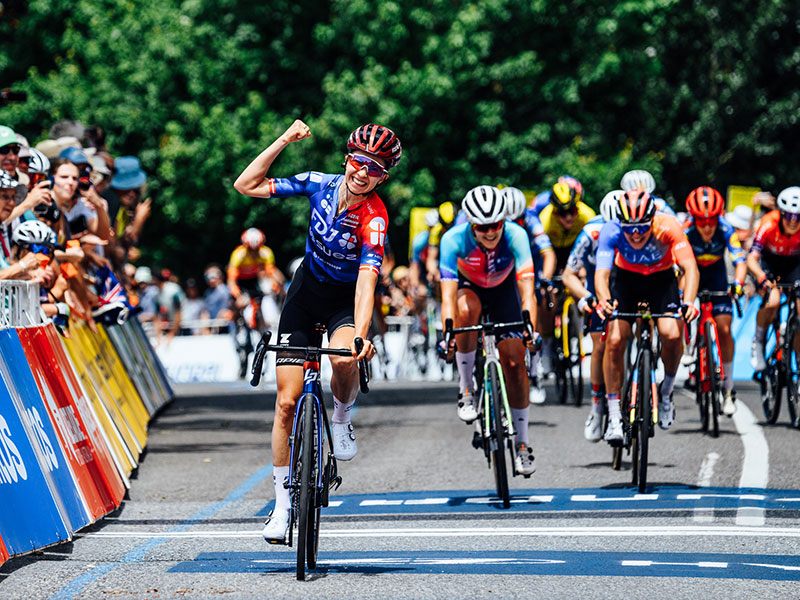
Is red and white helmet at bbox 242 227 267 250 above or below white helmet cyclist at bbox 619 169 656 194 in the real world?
below

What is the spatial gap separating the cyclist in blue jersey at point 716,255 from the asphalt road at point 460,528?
2.10 feet

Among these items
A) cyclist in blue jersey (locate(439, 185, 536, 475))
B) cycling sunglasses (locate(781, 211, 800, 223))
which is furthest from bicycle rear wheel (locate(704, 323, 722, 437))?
cyclist in blue jersey (locate(439, 185, 536, 475))

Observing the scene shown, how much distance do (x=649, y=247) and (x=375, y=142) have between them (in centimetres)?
400

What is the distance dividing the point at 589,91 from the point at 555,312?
73.7 feet

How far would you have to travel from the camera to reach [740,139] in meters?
43.9

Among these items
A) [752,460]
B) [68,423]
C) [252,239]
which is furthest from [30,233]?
[252,239]

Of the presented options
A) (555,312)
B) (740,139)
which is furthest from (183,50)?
(555,312)

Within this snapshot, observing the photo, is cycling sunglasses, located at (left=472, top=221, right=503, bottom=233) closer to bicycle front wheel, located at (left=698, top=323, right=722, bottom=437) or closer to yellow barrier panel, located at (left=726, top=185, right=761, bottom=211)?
bicycle front wheel, located at (left=698, top=323, right=722, bottom=437)

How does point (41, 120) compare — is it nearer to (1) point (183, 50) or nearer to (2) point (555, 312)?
(1) point (183, 50)

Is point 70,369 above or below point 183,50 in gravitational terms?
below

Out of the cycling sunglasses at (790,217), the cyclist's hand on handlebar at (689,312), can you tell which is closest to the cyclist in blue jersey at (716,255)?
the cycling sunglasses at (790,217)

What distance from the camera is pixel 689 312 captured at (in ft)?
34.5

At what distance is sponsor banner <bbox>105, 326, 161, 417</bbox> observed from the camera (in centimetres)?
1451

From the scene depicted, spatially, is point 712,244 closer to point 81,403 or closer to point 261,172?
point 81,403
